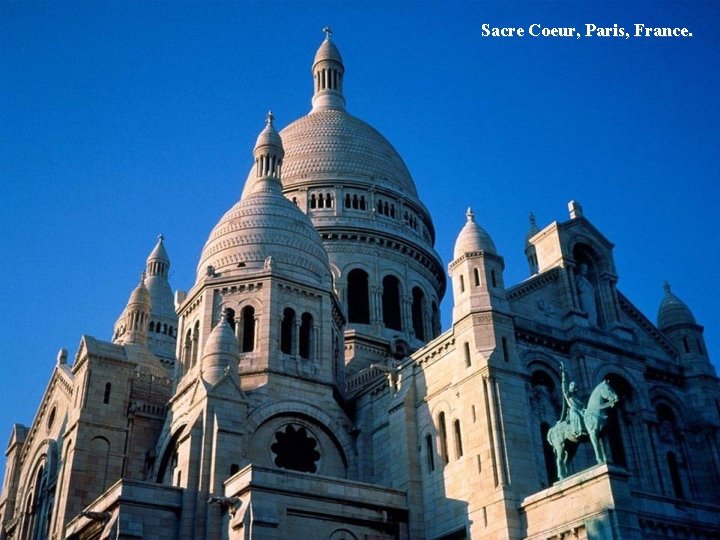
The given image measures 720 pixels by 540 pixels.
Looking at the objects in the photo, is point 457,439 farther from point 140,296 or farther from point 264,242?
point 140,296

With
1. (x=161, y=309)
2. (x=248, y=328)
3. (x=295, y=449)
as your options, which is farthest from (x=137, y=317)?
(x=295, y=449)

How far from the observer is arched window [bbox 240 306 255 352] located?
133 feet

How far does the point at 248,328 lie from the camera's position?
40.9m

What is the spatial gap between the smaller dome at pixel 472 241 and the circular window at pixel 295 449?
10033 mm

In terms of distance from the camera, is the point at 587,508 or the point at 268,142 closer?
the point at 587,508

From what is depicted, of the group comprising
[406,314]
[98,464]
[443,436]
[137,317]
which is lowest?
[443,436]

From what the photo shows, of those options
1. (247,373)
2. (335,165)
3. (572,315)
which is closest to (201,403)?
(247,373)

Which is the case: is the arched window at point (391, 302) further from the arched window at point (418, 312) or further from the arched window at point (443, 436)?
the arched window at point (443, 436)

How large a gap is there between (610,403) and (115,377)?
2315cm

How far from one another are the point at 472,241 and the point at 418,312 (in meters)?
19.1

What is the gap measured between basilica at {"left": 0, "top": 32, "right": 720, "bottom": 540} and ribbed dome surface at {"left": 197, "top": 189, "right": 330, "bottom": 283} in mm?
121

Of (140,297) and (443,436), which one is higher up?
(140,297)

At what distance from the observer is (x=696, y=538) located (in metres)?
29.7

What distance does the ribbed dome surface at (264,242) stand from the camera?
140ft
